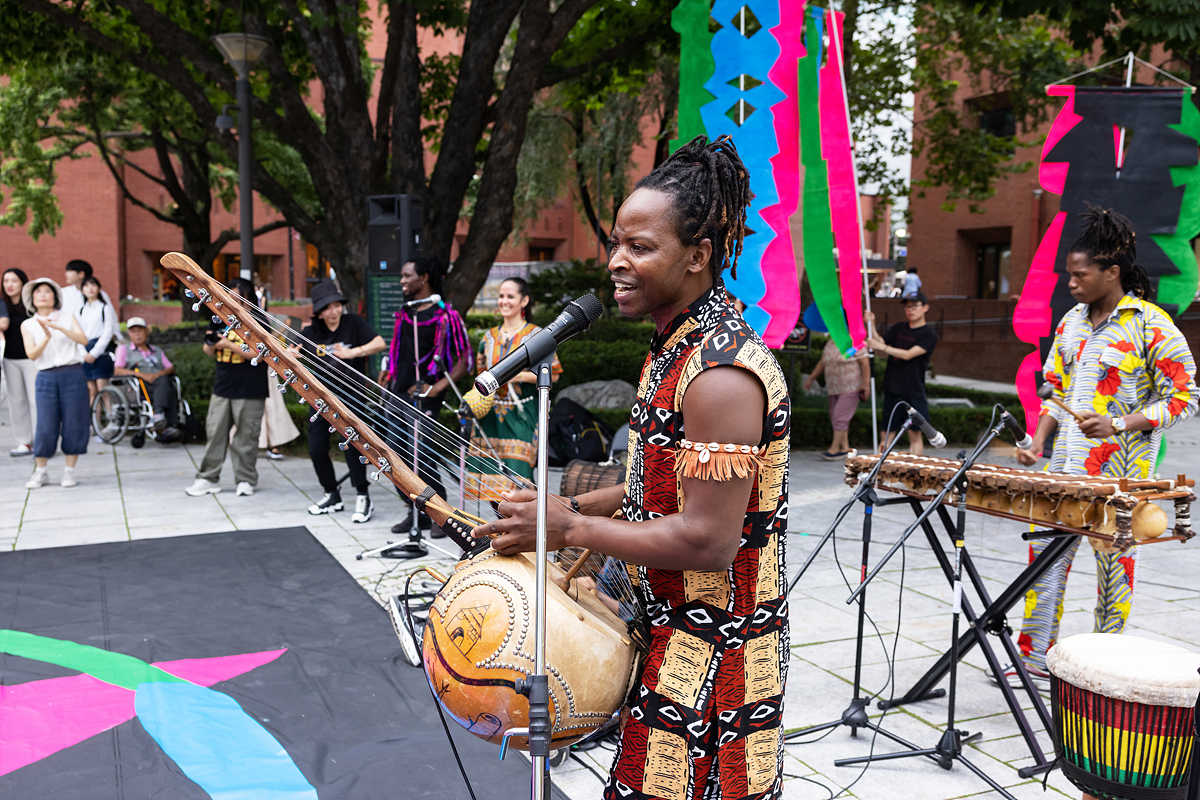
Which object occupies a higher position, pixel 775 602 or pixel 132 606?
pixel 775 602

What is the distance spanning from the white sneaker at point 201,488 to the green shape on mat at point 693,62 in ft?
18.3

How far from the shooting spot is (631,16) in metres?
12.4

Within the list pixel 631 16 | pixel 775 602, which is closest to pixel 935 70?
pixel 631 16

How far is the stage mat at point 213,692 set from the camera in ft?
12.1

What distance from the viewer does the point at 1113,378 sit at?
4.34 metres

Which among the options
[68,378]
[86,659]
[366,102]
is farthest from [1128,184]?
→ [68,378]

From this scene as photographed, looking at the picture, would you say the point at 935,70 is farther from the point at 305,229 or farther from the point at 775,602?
the point at 775,602

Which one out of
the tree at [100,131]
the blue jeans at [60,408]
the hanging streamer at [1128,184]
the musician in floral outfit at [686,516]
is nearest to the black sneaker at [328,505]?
the blue jeans at [60,408]

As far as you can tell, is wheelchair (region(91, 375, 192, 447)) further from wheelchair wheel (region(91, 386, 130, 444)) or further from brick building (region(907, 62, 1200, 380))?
brick building (region(907, 62, 1200, 380))

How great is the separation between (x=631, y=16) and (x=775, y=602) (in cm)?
1173

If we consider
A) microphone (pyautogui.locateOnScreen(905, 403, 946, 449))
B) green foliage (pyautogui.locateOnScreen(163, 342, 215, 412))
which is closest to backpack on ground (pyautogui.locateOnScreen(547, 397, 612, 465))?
green foliage (pyautogui.locateOnScreen(163, 342, 215, 412))

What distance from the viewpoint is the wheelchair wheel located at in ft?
38.9

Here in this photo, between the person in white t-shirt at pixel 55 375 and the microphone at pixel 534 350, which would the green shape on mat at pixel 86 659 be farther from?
the person in white t-shirt at pixel 55 375

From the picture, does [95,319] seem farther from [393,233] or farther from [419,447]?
[419,447]
